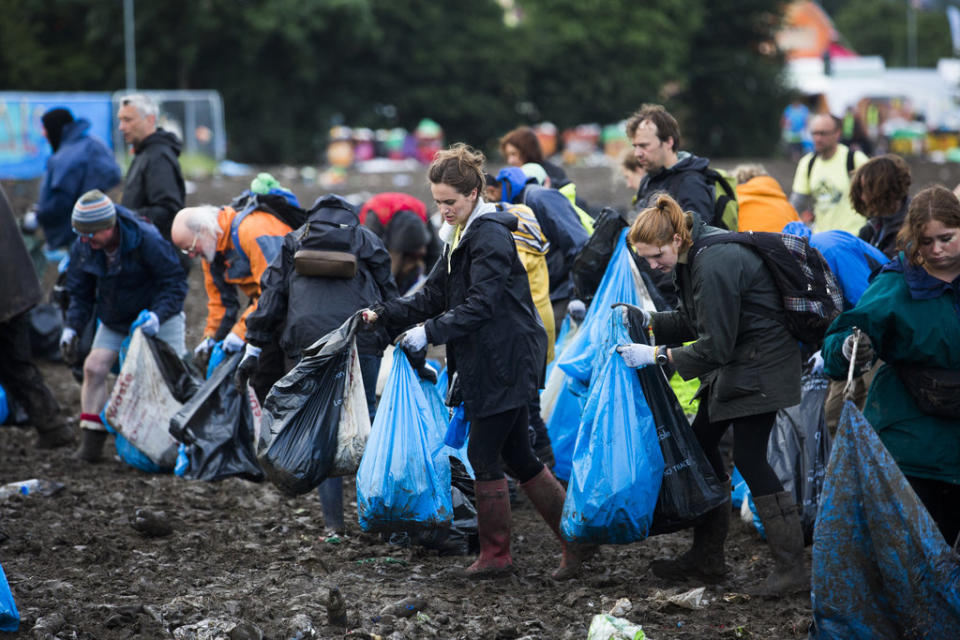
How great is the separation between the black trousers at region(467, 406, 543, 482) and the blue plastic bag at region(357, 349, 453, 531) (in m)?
0.18

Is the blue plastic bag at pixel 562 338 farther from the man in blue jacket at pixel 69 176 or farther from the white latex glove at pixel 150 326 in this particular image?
the man in blue jacket at pixel 69 176

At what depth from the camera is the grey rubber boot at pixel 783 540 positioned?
14.7 ft

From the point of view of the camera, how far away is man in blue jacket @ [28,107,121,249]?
862 centimetres

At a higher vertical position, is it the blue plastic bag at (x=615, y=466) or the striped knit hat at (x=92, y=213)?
the striped knit hat at (x=92, y=213)

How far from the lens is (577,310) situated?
6.29m

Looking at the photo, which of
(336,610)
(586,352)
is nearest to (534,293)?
(586,352)

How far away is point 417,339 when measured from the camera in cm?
→ 459

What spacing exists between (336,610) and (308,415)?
976mm

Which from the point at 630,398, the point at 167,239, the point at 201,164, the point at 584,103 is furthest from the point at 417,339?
the point at 584,103

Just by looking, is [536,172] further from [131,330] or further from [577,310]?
[131,330]

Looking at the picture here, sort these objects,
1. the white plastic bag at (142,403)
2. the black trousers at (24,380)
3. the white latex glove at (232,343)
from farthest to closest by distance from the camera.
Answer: the black trousers at (24,380) < the white plastic bag at (142,403) < the white latex glove at (232,343)

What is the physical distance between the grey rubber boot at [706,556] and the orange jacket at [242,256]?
2.31m

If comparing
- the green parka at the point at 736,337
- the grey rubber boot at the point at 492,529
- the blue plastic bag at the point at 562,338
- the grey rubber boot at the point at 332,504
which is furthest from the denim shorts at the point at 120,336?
the green parka at the point at 736,337

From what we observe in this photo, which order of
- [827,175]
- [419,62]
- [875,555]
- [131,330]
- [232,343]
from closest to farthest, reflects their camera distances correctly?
[875,555], [232,343], [131,330], [827,175], [419,62]
